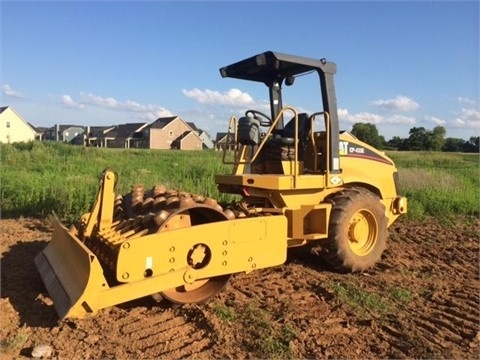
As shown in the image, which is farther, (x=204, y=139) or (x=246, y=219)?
(x=204, y=139)

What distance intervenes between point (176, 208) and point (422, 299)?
2.79 metres

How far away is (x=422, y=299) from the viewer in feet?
16.8

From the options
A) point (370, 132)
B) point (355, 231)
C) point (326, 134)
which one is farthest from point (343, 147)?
point (370, 132)

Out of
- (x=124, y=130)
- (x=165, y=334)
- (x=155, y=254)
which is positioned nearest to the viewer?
(x=165, y=334)

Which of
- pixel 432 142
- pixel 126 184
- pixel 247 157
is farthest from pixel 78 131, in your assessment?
pixel 247 157

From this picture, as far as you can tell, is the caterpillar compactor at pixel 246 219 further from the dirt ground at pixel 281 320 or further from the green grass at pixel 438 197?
the green grass at pixel 438 197

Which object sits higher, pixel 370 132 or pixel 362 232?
pixel 370 132

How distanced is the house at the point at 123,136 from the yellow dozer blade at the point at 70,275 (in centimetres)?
7527

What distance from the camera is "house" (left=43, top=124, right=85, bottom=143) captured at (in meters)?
93.7

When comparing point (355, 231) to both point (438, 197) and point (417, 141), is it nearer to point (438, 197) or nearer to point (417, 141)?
point (438, 197)

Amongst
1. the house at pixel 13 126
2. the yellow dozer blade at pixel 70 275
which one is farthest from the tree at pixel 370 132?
the yellow dozer blade at pixel 70 275

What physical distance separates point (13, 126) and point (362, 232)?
69145 millimetres

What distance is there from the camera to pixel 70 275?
4.43 meters

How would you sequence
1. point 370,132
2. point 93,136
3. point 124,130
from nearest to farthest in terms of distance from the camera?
point 370,132
point 124,130
point 93,136
